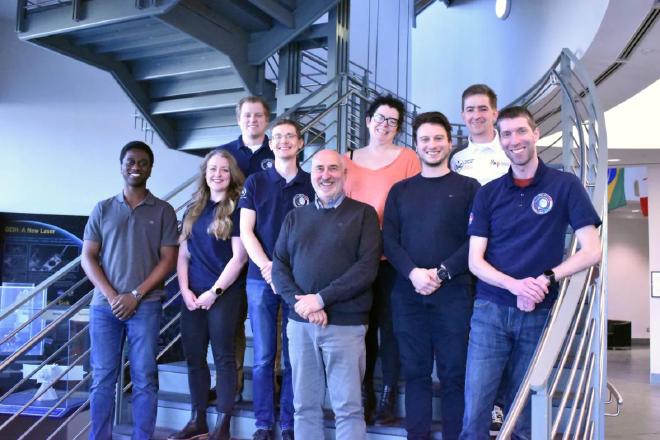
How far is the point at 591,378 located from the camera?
7.23ft

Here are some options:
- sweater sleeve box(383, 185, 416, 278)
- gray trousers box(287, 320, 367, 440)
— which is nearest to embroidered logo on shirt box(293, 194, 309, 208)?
sweater sleeve box(383, 185, 416, 278)

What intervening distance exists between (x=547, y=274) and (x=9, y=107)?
6.97m

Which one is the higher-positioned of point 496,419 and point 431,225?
point 431,225

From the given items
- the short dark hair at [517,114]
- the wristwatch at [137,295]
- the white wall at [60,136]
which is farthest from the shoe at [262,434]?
the white wall at [60,136]

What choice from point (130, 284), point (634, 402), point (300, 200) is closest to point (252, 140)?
point (300, 200)

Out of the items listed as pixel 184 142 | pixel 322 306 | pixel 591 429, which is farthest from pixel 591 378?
pixel 184 142

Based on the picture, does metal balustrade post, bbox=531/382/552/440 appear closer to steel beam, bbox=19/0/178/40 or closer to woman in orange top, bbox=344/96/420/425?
woman in orange top, bbox=344/96/420/425

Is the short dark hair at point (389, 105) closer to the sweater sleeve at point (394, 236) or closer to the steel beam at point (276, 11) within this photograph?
the sweater sleeve at point (394, 236)

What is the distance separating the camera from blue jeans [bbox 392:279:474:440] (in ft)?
7.68

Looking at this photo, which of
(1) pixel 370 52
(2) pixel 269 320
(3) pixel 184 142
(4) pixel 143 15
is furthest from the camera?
(1) pixel 370 52

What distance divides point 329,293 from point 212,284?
71cm

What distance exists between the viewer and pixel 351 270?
7.97 feet

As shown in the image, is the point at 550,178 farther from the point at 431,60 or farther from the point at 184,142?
the point at 431,60

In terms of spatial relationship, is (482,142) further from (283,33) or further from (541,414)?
(283,33)
